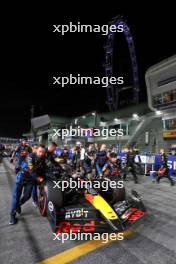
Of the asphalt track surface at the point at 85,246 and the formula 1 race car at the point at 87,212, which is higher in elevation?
the formula 1 race car at the point at 87,212

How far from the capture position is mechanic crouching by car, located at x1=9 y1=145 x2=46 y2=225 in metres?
4.63

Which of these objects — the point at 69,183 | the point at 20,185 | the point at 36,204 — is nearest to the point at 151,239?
the point at 69,183

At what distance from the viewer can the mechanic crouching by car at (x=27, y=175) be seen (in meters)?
4.63

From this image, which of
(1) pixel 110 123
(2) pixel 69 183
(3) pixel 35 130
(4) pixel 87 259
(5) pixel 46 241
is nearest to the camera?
(4) pixel 87 259

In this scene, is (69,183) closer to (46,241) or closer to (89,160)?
(46,241)

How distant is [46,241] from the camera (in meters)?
3.61

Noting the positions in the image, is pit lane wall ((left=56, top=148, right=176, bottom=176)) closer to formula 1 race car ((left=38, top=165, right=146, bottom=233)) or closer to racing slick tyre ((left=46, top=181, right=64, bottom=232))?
formula 1 race car ((left=38, top=165, right=146, bottom=233))

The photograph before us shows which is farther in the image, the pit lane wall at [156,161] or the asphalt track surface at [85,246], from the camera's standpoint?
the pit lane wall at [156,161]

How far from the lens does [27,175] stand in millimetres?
4789

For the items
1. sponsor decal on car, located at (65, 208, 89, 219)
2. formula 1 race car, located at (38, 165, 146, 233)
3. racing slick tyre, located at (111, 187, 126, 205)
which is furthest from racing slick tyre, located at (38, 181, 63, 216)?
racing slick tyre, located at (111, 187, 126, 205)

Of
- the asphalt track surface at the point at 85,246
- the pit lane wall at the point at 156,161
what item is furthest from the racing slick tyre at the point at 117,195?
the pit lane wall at the point at 156,161

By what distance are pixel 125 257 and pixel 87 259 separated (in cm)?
48

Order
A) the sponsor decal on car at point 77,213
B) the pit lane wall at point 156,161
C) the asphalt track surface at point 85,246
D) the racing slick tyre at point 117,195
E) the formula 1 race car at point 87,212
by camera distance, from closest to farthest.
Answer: the asphalt track surface at point 85,246
the formula 1 race car at point 87,212
the sponsor decal on car at point 77,213
the racing slick tyre at point 117,195
the pit lane wall at point 156,161

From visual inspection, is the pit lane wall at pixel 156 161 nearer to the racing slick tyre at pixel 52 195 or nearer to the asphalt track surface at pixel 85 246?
the asphalt track surface at pixel 85 246
